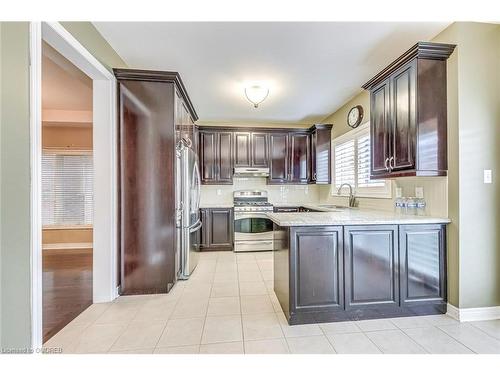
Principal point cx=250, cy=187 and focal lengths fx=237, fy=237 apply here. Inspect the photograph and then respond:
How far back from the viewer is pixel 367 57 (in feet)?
8.73

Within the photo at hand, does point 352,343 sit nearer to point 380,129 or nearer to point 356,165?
point 380,129

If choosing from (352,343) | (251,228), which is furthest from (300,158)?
(352,343)

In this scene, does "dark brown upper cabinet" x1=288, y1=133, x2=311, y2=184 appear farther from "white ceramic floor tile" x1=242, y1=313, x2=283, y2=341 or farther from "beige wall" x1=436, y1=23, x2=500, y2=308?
"white ceramic floor tile" x1=242, y1=313, x2=283, y2=341

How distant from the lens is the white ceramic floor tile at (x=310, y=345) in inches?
65.8

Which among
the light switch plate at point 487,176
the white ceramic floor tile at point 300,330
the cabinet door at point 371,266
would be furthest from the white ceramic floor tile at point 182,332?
the light switch plate at point 487,176

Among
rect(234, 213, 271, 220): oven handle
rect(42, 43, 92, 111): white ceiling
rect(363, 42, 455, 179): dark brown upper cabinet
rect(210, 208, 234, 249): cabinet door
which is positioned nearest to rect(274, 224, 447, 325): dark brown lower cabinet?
rect(363, 42, 455, 179): dark brown upper cabinet

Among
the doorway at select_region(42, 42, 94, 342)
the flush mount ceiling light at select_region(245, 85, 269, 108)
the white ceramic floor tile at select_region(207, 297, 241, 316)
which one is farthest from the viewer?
the doorway at select_region(42, 42, 94, 342)

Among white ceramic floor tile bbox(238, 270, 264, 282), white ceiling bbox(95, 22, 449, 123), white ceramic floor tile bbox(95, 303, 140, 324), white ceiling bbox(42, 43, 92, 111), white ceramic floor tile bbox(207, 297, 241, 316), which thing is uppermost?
white ceiling bbox(42, 43, 92, 111)

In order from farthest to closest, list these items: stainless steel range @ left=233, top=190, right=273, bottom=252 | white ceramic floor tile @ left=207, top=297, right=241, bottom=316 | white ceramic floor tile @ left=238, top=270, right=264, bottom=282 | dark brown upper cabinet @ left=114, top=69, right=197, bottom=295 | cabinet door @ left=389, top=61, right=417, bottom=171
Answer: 1. stainless steel range @ left=233, top=190, right=273, bottom=252
2. white ceramic floor tile @ left=238, top=270, right=264, bottom=282
3. dark brown upper cabinet @ left=114, top=69, right=197, bottom=295
4. white ceramic floor tile @ left=207, top=297, right=241, bottom=316
5. cabinet door @ left=389, top=61, right=417, bottom=171

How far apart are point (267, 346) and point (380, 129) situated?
238 cm

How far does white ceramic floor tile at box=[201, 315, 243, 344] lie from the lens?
5.97 feet

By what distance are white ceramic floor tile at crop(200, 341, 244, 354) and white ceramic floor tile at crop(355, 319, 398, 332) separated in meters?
1.02

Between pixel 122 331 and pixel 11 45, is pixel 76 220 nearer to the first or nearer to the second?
pixel 122 331

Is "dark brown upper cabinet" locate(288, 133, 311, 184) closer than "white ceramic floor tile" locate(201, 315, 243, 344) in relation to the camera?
No
